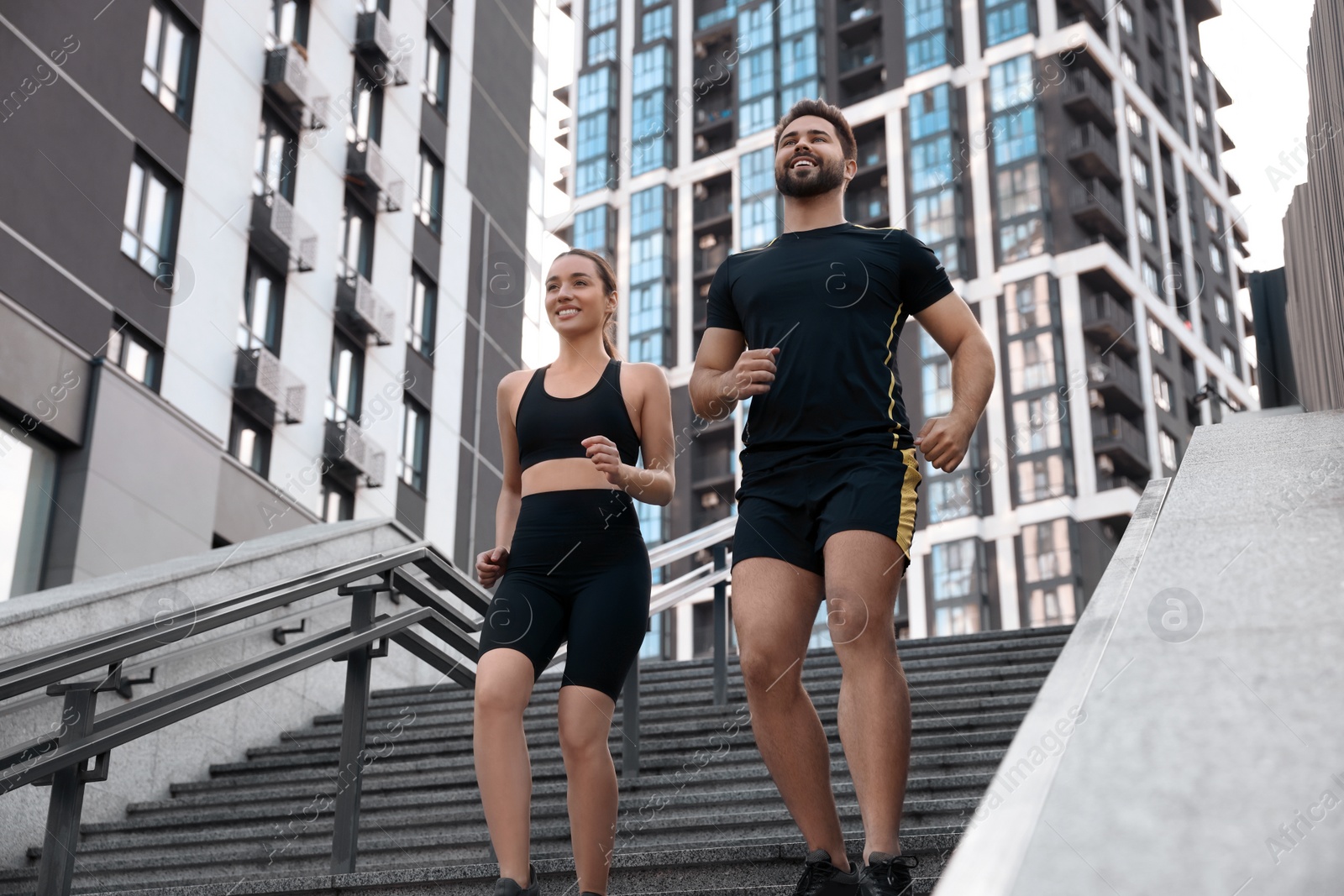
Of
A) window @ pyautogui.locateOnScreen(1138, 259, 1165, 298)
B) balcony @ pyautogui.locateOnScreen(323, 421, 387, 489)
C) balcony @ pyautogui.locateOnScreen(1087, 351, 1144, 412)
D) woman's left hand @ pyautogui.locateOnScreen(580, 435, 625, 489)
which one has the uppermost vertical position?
window @ pyautogui.locateOnScreen(1138, 259, 1165, 298)

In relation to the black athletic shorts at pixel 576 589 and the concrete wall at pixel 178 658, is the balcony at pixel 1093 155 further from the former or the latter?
the black athletic shorts at pixel 576 589

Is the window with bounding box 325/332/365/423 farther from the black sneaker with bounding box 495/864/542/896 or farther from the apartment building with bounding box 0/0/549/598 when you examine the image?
the black sneaker with bounding box 495/864/542/896

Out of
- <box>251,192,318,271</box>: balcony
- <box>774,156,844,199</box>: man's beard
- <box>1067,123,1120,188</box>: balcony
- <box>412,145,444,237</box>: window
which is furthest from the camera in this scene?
<box>1067,123,1120,188</box>: balcony

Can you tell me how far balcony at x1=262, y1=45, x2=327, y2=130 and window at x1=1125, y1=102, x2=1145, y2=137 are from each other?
45.0 m

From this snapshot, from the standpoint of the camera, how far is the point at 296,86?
80.1 feet

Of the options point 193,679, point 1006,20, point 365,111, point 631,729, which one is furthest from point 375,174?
point 1006,20

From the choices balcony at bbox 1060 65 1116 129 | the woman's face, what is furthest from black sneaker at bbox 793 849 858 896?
balcony at bbox 1060 65 1116 129

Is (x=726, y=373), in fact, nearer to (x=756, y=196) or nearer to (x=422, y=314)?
(x=422, y=314)

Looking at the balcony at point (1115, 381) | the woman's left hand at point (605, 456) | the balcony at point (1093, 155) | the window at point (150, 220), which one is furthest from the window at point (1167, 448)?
the woman's left hand at point (605, 456)

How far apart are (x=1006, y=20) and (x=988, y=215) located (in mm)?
8866

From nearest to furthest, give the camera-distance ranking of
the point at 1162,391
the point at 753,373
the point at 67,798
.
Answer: the point at 753,373 → the point at 67,798 → the point at 1162,391

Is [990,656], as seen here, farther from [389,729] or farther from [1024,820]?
[1024,820]

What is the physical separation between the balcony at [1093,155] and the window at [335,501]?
40.7 metres

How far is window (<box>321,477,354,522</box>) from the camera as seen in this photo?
84.2 feet
